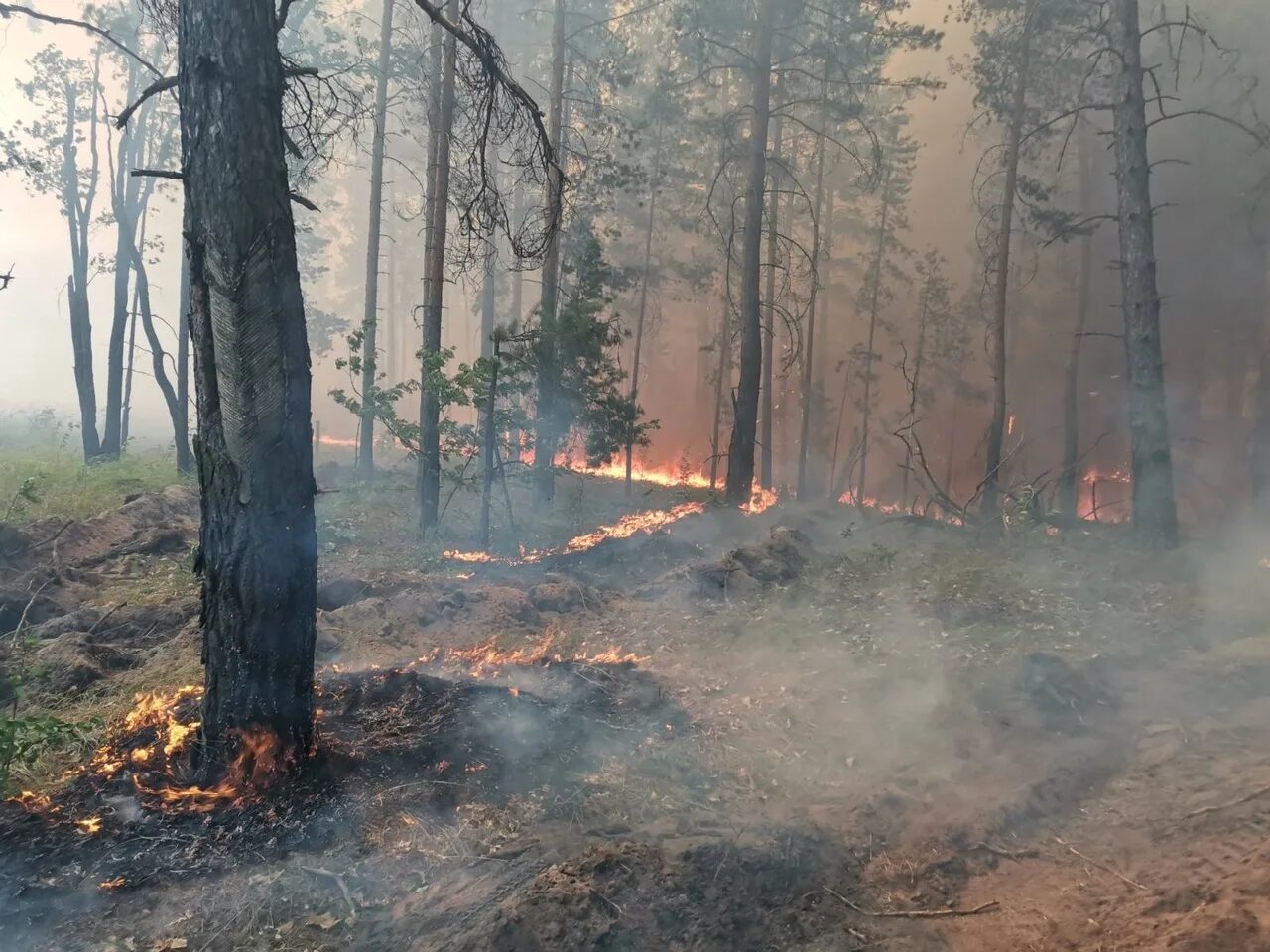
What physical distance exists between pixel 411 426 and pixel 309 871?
10.3m

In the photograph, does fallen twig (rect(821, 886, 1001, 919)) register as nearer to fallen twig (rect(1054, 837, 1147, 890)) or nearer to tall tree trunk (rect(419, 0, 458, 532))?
fallen twig (rect(1054, 837, 1147, 890))

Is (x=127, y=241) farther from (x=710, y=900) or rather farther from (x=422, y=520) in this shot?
(x=710, y=900)

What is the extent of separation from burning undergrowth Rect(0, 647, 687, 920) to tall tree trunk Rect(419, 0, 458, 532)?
26.0 ft

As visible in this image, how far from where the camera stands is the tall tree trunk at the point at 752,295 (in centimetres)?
1414

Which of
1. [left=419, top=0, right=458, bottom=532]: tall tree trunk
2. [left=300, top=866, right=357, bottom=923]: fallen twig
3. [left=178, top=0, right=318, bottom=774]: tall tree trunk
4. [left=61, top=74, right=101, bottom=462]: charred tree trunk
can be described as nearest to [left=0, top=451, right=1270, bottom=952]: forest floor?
[left=300, top=866, right=357, bottom=923]: fallen twig

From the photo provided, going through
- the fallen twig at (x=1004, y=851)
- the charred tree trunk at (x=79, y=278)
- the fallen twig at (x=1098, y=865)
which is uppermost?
the charred tree trunk at (x=79, y=278)

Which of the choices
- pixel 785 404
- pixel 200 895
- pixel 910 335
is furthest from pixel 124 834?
pixel 910 335

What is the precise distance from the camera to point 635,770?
16.7 feet

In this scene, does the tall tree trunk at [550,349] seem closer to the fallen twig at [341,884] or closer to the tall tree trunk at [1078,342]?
the fallen twig at [341,884]

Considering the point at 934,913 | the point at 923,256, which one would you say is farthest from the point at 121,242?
the point at 923,256

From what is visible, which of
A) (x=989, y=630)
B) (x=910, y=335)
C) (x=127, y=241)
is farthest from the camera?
(x=910, y=335)

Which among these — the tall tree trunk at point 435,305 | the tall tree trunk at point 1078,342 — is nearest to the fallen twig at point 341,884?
the tall tree trunk at point 435,305

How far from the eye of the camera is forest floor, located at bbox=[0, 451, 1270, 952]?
11.0ft

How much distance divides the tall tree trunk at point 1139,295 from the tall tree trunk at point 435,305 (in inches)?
407
